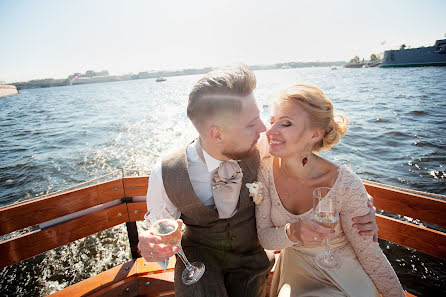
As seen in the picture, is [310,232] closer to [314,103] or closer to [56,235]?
[314,103]

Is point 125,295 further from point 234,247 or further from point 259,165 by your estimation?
point 259,165

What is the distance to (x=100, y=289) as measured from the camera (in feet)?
8.07

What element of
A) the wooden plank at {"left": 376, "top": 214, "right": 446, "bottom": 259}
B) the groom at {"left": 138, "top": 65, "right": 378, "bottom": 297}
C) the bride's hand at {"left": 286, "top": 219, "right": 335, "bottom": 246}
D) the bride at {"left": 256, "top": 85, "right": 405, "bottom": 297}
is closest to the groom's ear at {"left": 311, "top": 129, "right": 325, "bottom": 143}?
the bride at {"left": 256, "top": 85, "right": 405, "bottom": 297}

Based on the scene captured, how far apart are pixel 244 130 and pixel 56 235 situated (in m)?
2.22

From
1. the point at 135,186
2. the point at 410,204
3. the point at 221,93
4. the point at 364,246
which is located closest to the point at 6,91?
the point at 135,186

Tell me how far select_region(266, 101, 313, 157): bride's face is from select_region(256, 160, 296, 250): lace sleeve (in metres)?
0.32

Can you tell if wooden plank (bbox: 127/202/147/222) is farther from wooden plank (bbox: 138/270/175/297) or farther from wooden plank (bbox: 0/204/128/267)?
wooden plank (bbox: 138/270/175/297)

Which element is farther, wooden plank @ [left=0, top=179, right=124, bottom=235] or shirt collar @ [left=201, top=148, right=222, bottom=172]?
wooden plank @ [left=0, top=179, right=124, bottom=235]

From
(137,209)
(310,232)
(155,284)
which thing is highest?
(310,232)

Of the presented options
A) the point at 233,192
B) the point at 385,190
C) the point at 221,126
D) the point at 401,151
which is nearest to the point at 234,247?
the point at 233,192

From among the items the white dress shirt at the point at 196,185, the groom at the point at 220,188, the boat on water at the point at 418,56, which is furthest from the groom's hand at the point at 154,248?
the boat on water at the point at 418,56

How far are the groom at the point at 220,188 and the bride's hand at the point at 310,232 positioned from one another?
92 millimetres

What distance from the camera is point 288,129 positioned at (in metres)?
Answer: 2.08

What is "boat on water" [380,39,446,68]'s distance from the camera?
5628cm
